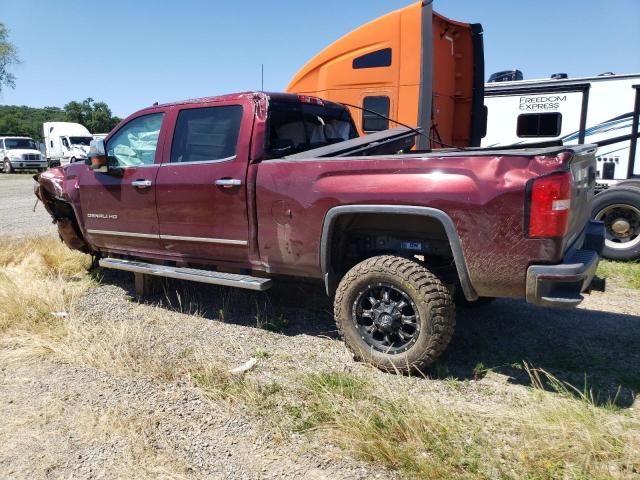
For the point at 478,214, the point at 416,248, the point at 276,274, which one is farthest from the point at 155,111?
the point at 478,214

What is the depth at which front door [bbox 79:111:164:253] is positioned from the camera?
5004 millimetres

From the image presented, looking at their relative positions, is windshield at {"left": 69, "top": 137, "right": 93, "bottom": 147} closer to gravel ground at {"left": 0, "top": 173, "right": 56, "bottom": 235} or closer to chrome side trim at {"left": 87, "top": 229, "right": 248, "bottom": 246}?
gravel ground at {"left": 0, "top": 173, "right": 56, "bottom": 235}

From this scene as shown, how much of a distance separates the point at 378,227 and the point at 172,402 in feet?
6.12

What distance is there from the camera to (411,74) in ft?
23.8

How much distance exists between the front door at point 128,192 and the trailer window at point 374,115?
3529 millimetres

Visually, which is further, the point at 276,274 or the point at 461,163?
the point at 276,274

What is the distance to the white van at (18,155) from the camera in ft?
93.9

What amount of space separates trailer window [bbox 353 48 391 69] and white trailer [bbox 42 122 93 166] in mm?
23810

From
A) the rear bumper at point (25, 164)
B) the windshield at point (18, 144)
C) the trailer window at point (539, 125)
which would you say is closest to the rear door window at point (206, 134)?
the trailer window at point (539, 125)

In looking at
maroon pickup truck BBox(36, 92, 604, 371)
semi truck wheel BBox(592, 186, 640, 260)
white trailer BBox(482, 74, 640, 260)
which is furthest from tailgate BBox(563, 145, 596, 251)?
white trailer BBox(482, 74, 640, 260)

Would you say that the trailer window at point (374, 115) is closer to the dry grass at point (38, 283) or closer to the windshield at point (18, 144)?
the dry grass at point (38, 283)

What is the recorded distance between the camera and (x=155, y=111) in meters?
5.08

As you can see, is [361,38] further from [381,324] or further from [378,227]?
[381,324]

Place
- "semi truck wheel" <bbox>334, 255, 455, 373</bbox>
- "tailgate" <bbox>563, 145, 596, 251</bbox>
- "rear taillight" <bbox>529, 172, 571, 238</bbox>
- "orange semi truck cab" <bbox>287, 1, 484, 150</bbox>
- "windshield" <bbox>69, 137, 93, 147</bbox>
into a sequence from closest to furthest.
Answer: "rear taillight" <bbox>529, 172, 571, 238</bbox>
"tailgate" <bbox>563, 145, 596, 251</bbox>
"semi truck wheel" <bbox>334, 255, 455, 373</bbox>
"orange semi truck cab" <bbox>287, 1, 484, 150</bbox>
"windshield" <bbox>69, 137, 93, 147</bbox>
